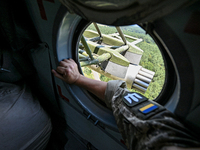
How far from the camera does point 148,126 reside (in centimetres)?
49

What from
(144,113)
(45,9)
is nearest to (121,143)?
(144,113)

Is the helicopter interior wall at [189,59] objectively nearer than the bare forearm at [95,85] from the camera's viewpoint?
Yes

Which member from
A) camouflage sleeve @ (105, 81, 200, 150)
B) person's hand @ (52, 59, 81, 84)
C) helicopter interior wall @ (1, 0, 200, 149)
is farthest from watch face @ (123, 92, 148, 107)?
person's hand @ (52, 59, 81, 84)

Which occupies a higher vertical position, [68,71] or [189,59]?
[189,59]

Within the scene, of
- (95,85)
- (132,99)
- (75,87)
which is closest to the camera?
(132,99)

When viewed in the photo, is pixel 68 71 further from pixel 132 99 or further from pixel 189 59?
pixel 189 59

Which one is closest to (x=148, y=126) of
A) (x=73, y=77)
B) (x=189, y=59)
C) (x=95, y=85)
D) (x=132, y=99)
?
(x=132, y=99)

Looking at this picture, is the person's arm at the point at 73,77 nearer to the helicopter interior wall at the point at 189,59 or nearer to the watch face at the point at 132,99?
the watch face at the point at 132,99

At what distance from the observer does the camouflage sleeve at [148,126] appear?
433 millimetres

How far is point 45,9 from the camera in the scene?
819 mm

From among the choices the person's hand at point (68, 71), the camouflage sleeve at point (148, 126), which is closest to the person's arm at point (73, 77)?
the person's hand at point (68, 71)

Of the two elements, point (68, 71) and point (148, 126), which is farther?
point (68, 71)

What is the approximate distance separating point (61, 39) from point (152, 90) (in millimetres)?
3725

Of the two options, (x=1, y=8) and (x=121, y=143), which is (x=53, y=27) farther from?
(x=121, y=143)
